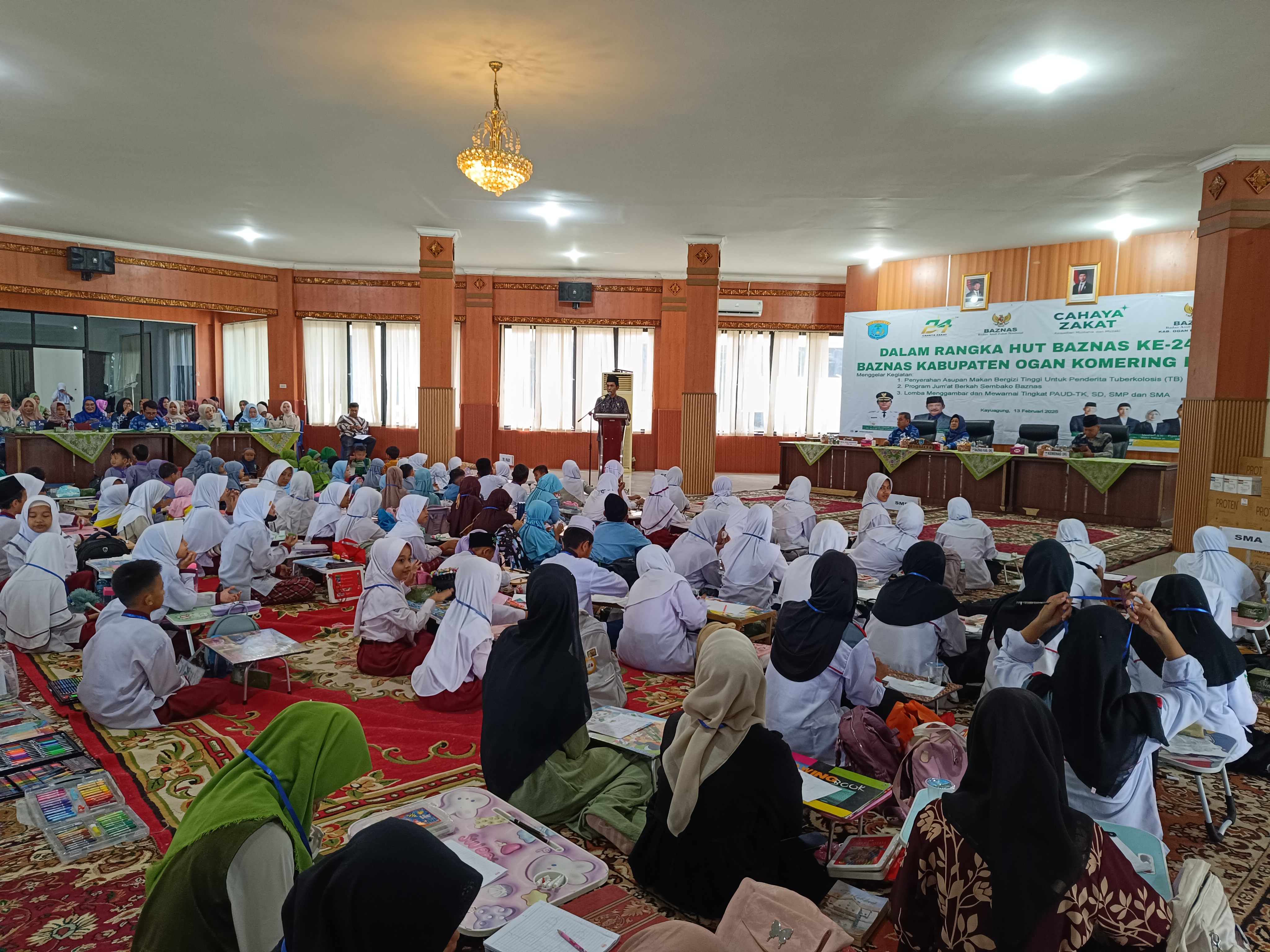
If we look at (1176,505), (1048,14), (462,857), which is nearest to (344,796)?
(462,857)

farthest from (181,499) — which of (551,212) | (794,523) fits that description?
(551,212)

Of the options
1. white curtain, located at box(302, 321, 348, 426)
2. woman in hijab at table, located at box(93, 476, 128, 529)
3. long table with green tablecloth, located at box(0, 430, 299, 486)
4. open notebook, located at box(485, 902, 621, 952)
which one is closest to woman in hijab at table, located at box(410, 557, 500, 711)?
open notebook, located at box(485, 902, 621, 952)

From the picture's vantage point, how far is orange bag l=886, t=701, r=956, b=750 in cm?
313

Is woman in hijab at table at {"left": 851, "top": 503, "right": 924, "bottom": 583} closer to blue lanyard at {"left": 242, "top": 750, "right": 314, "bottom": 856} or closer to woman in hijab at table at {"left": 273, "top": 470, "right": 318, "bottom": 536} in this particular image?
blue lanyard at {"left": 242, "top": 750, "right": 314, "bottom": 856}

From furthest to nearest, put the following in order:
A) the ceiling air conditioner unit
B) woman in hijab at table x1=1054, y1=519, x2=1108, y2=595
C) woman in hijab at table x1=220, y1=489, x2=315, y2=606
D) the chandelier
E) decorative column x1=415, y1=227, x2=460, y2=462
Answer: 1. the ceiling air conditioner unit
2. decorative column x1=415, y1=227, x2=460, y2=462
3. the chandelier
4. woman in hijab at table x1=220, y1=489, x2=315, y2=606
5. woman in hijab at table x1=1054, y1=519, x2=1108, y2=595

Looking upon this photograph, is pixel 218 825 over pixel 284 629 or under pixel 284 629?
over

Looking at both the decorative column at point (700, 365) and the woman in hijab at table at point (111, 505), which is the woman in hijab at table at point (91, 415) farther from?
the decorative column at point (700, 365)

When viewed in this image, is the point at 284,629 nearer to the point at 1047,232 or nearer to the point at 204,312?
the point at 1047,232

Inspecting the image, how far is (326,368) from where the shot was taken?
1502 cm

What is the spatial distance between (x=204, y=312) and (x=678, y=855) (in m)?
15.6

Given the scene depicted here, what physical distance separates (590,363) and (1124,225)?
8.72 metres

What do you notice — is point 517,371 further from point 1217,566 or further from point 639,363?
point 1217,566

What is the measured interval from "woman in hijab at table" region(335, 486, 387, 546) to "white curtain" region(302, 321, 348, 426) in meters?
8.69

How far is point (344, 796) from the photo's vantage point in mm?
3074
